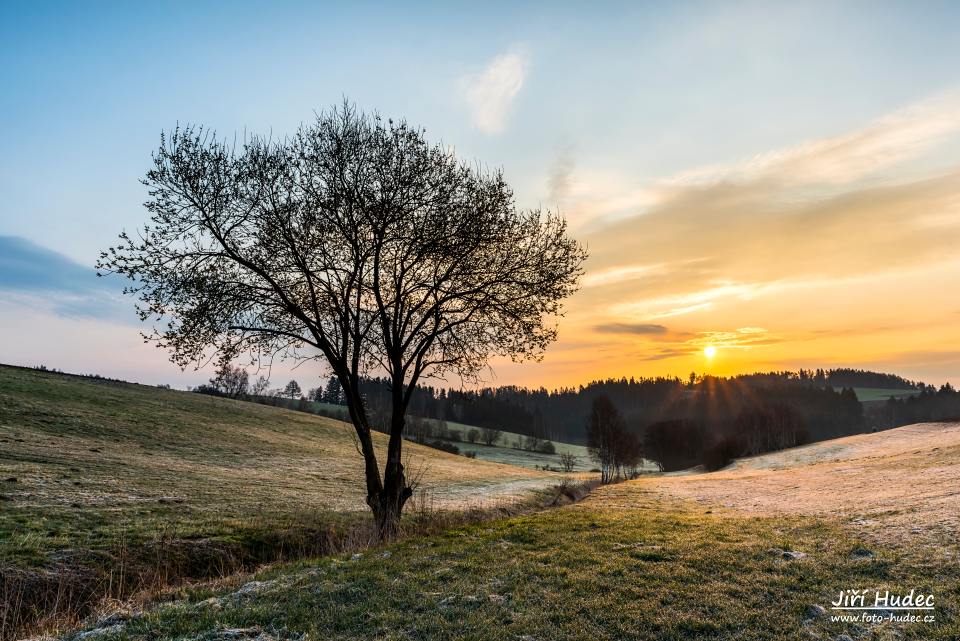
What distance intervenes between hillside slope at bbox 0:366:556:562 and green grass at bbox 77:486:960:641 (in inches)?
365

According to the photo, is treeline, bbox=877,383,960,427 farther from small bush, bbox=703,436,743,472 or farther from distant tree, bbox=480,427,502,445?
distant tree, bbox=480,427,502,445

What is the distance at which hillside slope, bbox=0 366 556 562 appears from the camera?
17.3 metres

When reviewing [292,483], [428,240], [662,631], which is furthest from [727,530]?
[292,483]

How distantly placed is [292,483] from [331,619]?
90.2 ft

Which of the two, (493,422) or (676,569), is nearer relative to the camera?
(676,569)

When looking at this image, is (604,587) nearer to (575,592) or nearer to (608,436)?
(575,592)

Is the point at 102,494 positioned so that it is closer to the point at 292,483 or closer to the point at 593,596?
the point at 292,483

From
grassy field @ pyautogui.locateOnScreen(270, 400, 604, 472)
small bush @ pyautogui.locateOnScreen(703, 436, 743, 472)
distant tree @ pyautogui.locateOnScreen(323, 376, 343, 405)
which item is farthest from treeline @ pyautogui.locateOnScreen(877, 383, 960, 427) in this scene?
distant tree @ pyautogui.locateOnScreen(323, 376, 343, 405)

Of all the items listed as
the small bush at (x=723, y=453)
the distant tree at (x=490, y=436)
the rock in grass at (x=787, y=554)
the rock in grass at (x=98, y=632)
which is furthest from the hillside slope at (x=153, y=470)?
the distant tree at (x=490, y=436)

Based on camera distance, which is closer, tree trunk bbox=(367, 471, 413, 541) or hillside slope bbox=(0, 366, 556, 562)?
tree trunk bbox=(367, 471, 413, 541)

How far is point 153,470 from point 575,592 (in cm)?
2865

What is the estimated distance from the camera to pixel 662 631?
6977 mm

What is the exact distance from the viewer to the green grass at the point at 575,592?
7152mm

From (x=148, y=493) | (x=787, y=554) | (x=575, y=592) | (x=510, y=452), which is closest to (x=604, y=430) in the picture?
(x=510, y=452)
